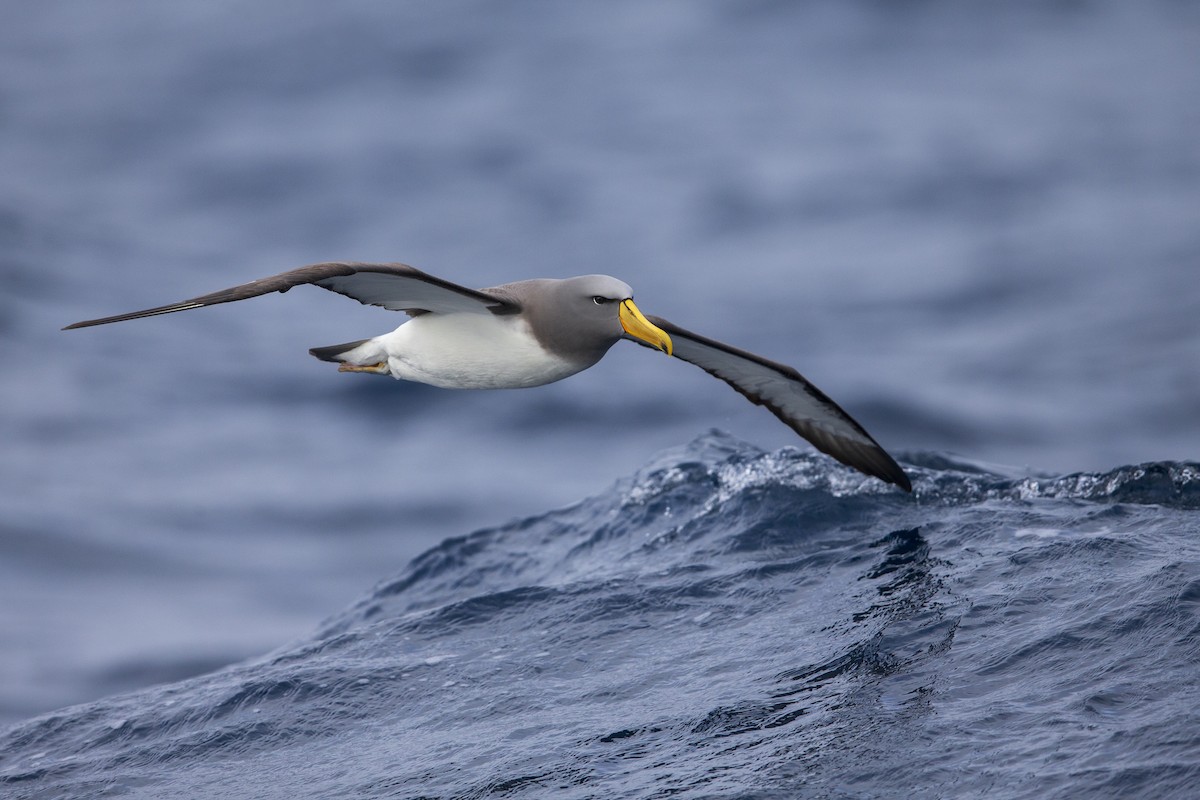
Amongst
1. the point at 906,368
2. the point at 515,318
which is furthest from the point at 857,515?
the point at 906,368

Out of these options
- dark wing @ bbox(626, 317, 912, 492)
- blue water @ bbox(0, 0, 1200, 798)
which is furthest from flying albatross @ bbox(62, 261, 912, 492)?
blue water @ bbox(0, 0, 1200, 798)

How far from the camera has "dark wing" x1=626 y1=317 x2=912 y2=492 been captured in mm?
11453

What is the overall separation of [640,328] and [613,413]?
11732 mm

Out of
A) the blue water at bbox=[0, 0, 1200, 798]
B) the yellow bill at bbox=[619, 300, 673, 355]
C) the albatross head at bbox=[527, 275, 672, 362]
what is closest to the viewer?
the blue water at bbox=[0, 0, 1200, 798]

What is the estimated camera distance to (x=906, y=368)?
2114 cm

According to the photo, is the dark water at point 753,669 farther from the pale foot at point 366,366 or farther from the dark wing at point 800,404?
the pale foot at point 366,366

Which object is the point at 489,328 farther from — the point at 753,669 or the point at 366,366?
the point at 753,669

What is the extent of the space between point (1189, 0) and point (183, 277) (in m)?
25.0

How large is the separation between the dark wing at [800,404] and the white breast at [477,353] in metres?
2.03

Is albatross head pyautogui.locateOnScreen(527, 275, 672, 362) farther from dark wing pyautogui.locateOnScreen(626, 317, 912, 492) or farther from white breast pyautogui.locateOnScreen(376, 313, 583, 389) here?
dark wing pyautogui.locateOnScreen(626, 317, 912, 492)

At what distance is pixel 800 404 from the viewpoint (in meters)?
12.1

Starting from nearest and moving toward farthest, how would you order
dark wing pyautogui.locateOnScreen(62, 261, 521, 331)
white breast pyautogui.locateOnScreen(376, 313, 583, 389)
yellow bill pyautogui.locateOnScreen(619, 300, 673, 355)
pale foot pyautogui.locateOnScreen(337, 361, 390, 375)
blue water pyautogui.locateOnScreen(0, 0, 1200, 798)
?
dark wing pyautogui.locateOnScreen(62, 261, 521, 331)
blue water pyautogui.locateOnScreen(0, 0, 1200, 798)
yellow bill pyautogui.locateOnScreen(619, 300, 673, 355)
white breast pyautogui.locateOnScreen(376, 313, 583, 389)
pale foot pyautogui.locateOnScreen(337, 361, 390, 375)

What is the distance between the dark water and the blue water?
4 centimetres

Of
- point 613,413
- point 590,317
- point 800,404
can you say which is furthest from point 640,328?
point 613,413
